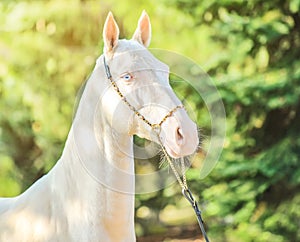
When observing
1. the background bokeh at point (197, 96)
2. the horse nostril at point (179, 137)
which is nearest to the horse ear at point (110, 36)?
the horse nostril at point (179, 137)

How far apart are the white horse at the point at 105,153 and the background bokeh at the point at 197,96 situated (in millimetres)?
2720

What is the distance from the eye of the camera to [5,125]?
649 centimetres

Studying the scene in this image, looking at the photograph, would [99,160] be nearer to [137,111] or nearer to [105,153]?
[105,153]

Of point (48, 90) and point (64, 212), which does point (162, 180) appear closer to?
point (64, 212)

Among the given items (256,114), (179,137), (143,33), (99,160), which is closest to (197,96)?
(256,114)

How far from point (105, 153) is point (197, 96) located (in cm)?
327

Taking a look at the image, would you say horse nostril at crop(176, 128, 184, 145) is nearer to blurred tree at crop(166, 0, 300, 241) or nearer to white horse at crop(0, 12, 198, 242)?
white horse at crop(0, 12, 198, 242)

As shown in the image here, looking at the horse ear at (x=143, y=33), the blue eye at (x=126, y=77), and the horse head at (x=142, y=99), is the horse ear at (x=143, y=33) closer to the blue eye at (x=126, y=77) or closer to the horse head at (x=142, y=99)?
the horse head at (x=142, y=99)

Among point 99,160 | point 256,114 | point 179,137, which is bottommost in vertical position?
point 179,137

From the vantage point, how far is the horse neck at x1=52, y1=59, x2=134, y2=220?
86.4 inches

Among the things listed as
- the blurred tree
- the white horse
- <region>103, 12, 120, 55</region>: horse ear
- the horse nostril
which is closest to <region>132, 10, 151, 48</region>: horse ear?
the white horse

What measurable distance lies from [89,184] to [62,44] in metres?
4.35

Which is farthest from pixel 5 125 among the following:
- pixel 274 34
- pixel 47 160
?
pixel 274 34

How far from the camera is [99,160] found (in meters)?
2.21
